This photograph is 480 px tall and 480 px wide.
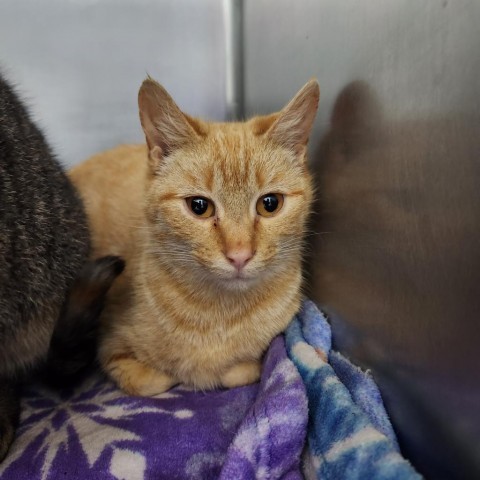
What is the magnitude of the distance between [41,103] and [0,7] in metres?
0.38

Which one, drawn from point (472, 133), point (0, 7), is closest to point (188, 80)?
point (0, 7)

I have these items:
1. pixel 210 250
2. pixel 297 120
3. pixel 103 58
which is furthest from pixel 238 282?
pixel 103 58

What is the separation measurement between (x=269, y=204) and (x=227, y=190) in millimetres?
119

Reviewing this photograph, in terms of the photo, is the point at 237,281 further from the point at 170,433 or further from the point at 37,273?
the point at 37,273

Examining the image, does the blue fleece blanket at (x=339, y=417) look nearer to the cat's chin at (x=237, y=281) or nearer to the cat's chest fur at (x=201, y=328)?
the cat's chest fur at (x=201, y=328)

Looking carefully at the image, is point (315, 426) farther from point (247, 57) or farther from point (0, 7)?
point (0, 7)

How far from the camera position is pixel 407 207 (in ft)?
3.28

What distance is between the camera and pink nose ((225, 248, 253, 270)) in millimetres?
1097

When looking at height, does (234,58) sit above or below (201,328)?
above

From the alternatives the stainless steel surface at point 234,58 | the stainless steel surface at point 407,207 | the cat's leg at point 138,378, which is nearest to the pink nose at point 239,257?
the stainless steel surface at point 407,207

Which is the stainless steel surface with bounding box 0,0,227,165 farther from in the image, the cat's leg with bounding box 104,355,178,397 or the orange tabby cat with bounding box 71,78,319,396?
the cat's leg with bounding box 104,355,178,397

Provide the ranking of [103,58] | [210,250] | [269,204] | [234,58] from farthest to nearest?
[234,58]
[103,58]
[269,204]
[210,250]

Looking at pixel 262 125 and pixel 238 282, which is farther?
pixel 262 125

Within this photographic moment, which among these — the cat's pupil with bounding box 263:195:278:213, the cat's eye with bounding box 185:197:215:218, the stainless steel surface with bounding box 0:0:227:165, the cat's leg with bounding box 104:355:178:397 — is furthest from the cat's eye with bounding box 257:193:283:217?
the stainless steel surface with bounding box 0:0:227:165
